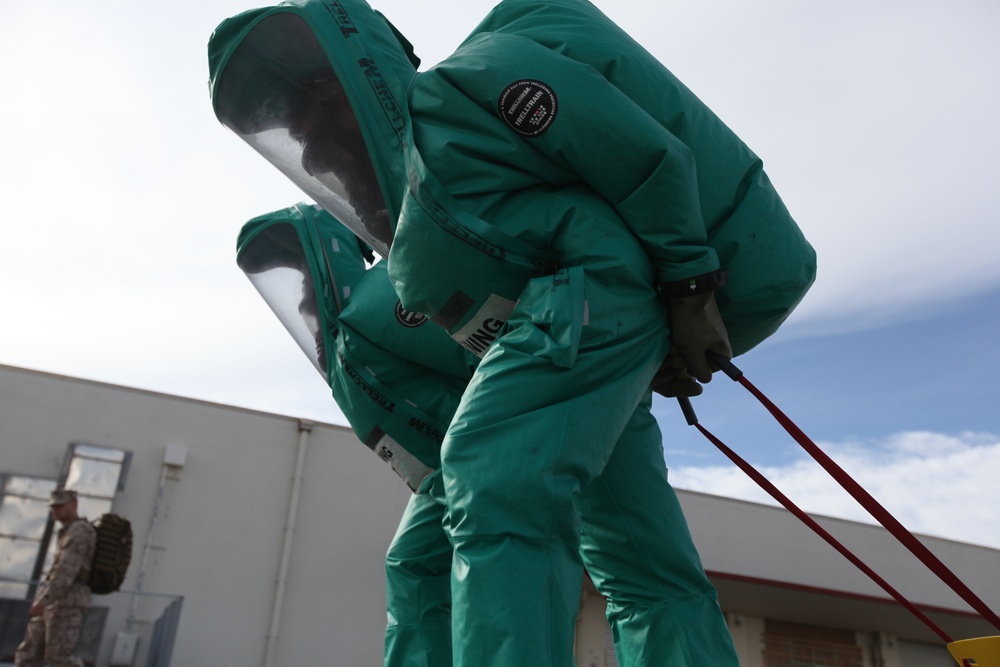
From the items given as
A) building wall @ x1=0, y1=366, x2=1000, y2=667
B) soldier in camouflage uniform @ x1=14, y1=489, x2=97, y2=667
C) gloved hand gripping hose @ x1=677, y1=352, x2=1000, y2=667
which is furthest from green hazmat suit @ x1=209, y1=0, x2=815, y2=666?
building wall @ x1=0, y1=366, x2=1000, y2=667

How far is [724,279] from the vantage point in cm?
179

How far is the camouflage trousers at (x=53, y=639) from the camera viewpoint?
5391 millimetres

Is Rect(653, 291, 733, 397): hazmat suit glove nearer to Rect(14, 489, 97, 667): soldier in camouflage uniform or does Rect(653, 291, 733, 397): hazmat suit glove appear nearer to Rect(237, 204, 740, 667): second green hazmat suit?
Rect(237, 204, 740, 667): second green hazmat suit

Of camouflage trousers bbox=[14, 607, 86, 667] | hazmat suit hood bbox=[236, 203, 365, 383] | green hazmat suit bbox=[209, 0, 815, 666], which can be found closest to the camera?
green hazmat suit bbox=[209, 0, 815, 666]

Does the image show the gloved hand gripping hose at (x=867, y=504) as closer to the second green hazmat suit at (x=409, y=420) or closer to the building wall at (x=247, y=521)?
the second green hazmat suit at (x=409, y=420)

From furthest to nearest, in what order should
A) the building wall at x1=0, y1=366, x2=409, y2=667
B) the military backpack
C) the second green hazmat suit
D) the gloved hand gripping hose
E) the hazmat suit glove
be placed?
the building wall at x1=0, y1=366, x2=409, y2=667 < the military backpack < the second green hazmat suit < the hazmat suit glove < the gloved hand gripping hose

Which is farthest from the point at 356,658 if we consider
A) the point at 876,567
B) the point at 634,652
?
the point at 634,652

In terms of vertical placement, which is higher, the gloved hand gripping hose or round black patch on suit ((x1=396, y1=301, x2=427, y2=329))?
round black patch on suit ((x1=396, y1=301, x2=427, y2=329))

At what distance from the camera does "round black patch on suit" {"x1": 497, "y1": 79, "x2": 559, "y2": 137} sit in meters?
1.80

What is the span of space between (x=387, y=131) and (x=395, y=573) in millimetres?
1490

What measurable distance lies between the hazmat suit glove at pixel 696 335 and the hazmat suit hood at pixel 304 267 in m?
1.71

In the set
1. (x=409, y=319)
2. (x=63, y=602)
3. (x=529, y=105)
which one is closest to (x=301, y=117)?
(x=529, y=105)

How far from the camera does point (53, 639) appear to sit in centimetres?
539

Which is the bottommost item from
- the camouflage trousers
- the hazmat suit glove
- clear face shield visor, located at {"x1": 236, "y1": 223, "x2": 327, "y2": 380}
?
the camouflage trousers
